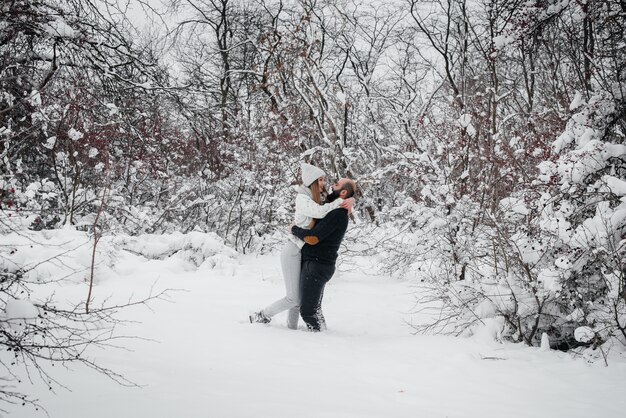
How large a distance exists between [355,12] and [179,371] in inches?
513

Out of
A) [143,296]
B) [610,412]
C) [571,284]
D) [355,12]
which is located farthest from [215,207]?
[610,412]

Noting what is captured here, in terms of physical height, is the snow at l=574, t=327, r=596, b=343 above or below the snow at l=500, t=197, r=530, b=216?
below

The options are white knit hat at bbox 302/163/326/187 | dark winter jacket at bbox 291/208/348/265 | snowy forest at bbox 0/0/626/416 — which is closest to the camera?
snowy forest at bbox 0/0/626/416

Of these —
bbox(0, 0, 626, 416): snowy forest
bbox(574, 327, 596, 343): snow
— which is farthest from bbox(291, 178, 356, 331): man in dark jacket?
bbox(574, 327, 596, 343): snow

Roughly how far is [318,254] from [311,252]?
70 mm

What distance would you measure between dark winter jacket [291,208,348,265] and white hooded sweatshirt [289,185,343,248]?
0.17 feet

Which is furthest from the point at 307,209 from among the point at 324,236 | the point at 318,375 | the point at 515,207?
the point at 515,207

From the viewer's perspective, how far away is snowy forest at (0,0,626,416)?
11.0 ft

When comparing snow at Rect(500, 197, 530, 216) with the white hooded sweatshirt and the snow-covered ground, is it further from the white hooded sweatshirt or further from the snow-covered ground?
the white hooded sweatshirt

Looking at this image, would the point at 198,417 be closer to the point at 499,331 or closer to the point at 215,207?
the point at 499,331

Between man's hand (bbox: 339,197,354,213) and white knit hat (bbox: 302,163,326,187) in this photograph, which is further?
white knit hat (bbox: 302,163,326,187)

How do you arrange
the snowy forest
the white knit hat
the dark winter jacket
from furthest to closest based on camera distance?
the white knit hat < the dark winter jacket < the snowy forest

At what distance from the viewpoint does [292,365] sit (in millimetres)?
3230

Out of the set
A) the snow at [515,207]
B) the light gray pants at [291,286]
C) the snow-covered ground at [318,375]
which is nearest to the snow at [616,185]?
the snow at [515,207]
